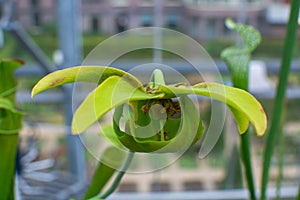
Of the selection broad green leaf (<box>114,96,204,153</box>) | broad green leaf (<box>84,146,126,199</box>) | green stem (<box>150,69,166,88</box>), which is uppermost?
green stem (<box>150,69,166,88</box>)

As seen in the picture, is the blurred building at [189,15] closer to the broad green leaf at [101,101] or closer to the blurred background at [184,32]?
the blurred background at [184,32]

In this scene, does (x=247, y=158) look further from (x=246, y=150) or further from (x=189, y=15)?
(x=189, y=15)

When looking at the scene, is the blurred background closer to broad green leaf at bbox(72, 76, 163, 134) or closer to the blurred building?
the blurred building

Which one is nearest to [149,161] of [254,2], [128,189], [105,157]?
[105,157]

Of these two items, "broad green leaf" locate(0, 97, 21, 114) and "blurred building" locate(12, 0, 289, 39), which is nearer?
"broad green leaf" locate(0, 97, 21, 114)

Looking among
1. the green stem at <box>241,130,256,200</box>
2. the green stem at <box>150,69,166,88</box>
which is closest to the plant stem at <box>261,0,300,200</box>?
the green stem at <box>241,130,256,200</box>

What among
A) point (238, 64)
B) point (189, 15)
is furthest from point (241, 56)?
point (189, 15)

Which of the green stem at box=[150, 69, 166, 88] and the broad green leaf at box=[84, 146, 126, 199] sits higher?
the green stem at box=[150, 69, 166, 88]
